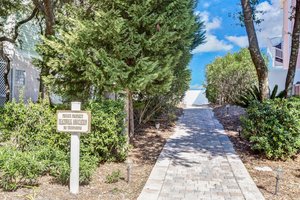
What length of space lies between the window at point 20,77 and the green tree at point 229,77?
39.0ft

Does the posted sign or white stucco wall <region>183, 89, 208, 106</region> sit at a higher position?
white stucco wall <region>183, 89, 208, 106</region>

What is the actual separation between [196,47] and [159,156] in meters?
6.37

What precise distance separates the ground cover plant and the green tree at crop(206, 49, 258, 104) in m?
13.1

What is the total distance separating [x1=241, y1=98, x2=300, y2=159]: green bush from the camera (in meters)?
7.96

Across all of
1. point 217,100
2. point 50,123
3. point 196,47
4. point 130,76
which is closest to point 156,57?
point 130,76

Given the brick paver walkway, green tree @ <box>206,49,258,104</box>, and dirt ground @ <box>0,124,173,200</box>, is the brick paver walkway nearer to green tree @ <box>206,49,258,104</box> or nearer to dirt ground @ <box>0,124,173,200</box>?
dirt ground @ <box>0,124,173,200</box>

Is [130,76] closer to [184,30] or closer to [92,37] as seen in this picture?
[92,37]

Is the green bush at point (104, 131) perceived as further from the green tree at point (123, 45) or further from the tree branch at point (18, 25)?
the tree branch at point (18, 25)

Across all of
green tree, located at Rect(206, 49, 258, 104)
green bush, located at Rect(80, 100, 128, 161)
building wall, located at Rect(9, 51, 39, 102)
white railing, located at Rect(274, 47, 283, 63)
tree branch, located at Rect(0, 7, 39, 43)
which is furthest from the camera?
white railing, located at Rect(274, 47, 283, 63)

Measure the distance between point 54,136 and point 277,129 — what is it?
508 cm

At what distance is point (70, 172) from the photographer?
18.7ft

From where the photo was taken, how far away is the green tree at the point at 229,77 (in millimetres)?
21141

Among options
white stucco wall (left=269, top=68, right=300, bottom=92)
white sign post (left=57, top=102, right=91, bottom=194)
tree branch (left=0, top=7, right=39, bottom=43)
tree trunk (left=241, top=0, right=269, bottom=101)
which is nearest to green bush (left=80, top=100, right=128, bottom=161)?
white sign post (left=57, top=102, right=91, bottom=194)

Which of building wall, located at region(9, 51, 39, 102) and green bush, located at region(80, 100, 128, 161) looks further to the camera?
building wall, located at region(9, 51, 39, 102)
